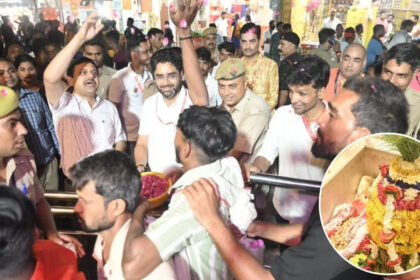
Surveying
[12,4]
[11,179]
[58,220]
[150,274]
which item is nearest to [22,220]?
[150,274]

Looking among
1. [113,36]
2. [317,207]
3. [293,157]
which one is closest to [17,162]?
[317,207]

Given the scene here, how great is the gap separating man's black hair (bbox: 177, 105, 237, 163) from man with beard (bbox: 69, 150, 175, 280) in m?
0.31

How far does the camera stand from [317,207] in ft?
4.66

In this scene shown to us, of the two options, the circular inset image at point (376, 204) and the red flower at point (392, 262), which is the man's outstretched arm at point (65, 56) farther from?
the red flower at point (392, 262)

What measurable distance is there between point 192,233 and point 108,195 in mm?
426

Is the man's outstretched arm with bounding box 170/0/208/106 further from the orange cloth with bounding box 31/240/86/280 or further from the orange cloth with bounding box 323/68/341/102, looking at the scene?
the orange cloth with bounding box 323/68/341/102

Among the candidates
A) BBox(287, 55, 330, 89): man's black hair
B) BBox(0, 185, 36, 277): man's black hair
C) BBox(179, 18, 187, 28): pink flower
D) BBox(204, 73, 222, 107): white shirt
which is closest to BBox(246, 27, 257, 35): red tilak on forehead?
BBox(204, 73, 222, 107): white shirt

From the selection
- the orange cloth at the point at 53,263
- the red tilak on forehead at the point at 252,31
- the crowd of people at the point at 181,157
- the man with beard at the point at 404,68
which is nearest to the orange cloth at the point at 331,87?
the crowd of people at the point at 181,157

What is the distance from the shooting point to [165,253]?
4.55 feet

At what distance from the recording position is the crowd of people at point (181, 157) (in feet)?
4.51

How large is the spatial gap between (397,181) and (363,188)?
100 mm

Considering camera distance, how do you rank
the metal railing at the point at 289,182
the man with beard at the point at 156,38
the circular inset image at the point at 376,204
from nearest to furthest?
the circular inset image at the point at 376,204 < the metal railing at the point at 289,182 < the man with beard at the point at 156,38

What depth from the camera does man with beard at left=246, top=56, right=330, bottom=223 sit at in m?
2.54

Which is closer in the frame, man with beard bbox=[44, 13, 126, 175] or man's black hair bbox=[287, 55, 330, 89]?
man's black hair bbox=[287, 55, 330, 89]
